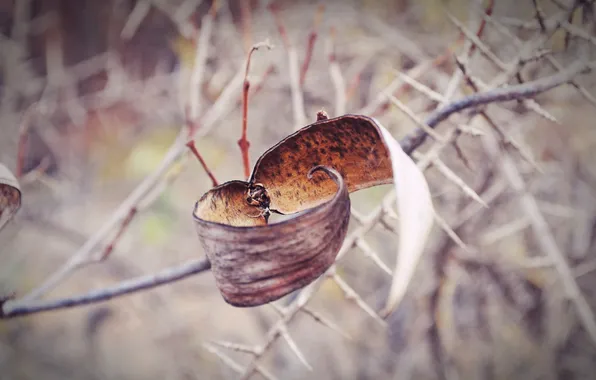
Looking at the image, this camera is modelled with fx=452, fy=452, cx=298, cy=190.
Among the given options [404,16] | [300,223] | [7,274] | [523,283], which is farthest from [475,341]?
[7,274]

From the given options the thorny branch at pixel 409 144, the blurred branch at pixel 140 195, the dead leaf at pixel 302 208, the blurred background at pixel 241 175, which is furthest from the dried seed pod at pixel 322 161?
the blurred background at pixel 241 175

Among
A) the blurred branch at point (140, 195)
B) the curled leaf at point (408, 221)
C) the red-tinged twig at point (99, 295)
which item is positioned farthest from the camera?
the blurred branch at point (140, 195)

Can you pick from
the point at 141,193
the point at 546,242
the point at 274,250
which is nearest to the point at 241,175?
the point at 141,193

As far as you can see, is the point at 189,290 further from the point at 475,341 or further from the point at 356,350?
the point at 475,341

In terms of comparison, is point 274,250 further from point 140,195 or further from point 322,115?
point 140,195

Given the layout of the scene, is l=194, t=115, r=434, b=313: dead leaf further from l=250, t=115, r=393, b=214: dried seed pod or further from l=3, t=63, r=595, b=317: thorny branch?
l=3, t=63, r=595, b=317: thorny branch

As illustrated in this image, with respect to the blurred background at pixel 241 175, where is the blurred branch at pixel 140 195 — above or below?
above

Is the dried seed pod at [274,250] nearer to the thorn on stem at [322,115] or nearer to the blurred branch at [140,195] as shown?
the thorn on stem at [322,115]
